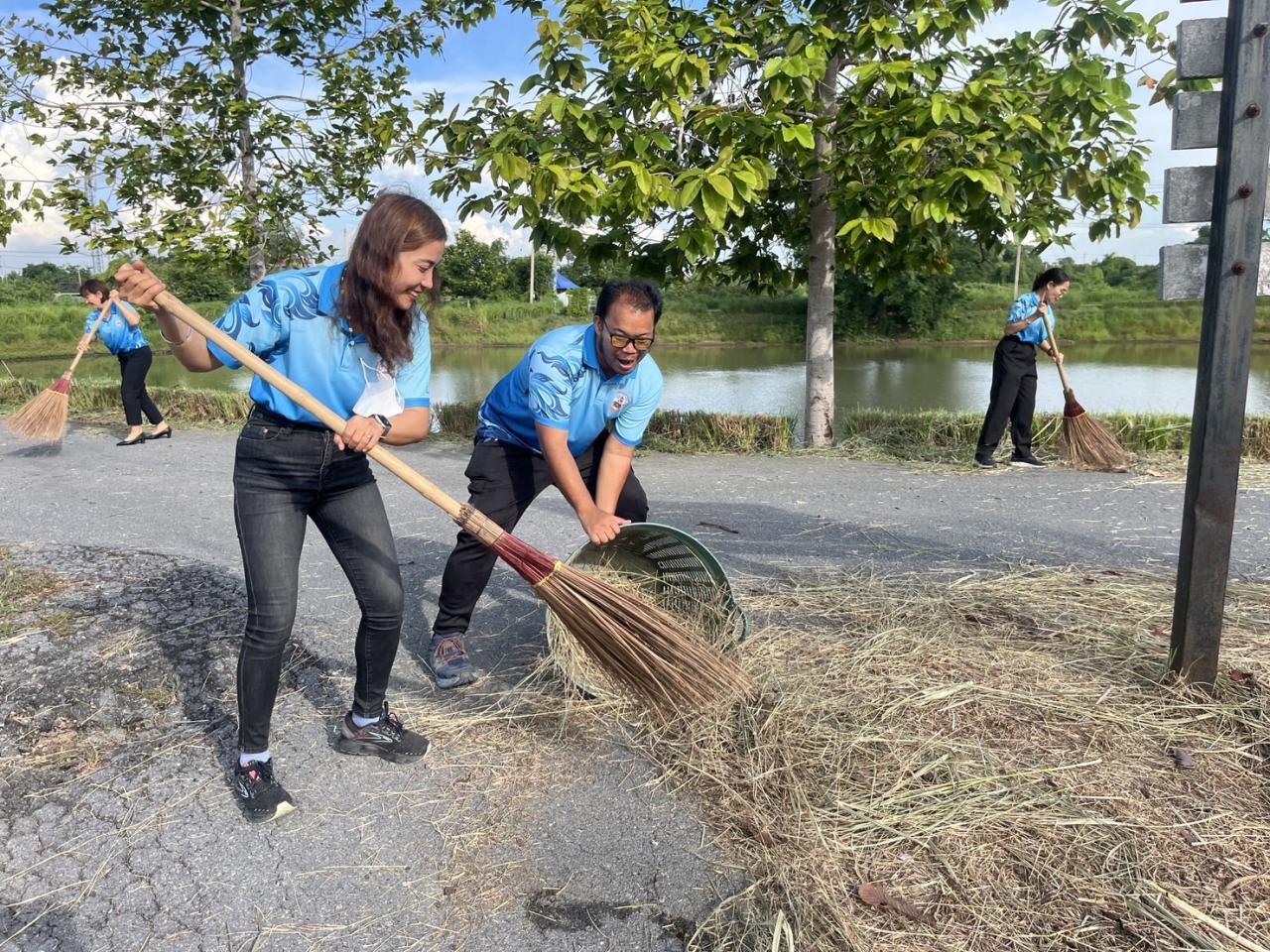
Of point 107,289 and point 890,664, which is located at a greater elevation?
point 107,289

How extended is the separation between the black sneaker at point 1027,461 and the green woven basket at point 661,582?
522cm

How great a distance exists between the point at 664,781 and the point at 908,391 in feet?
47.3

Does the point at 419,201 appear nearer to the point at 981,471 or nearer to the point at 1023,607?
the point at 1023,607

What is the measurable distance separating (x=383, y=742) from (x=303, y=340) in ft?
Answer: 4.36

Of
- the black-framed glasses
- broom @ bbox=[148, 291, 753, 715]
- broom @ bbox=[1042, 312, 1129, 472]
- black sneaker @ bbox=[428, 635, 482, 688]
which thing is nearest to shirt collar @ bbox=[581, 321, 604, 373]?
the black-framed glasses

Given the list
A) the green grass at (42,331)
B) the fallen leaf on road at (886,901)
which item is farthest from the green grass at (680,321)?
the fallen leaf on road at (886,901)

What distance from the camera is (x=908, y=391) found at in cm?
1605

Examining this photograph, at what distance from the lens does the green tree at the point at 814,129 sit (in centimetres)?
587

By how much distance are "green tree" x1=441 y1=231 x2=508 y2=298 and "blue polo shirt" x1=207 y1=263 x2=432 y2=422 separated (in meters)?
41.0

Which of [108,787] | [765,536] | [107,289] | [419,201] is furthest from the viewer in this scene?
[107,289]

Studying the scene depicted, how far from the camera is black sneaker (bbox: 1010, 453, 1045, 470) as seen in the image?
307 inches

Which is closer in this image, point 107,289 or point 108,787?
point 108,787

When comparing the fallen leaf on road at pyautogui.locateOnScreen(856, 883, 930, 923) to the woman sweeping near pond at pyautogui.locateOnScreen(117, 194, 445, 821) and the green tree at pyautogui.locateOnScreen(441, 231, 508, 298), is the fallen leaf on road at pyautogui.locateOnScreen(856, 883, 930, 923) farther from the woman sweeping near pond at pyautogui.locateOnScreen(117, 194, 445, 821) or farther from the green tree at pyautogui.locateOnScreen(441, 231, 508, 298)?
the green tree at pyautogui.locateOnScreen(441, 231, 508, 298)

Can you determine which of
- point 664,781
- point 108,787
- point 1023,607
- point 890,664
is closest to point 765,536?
point 1023,607
